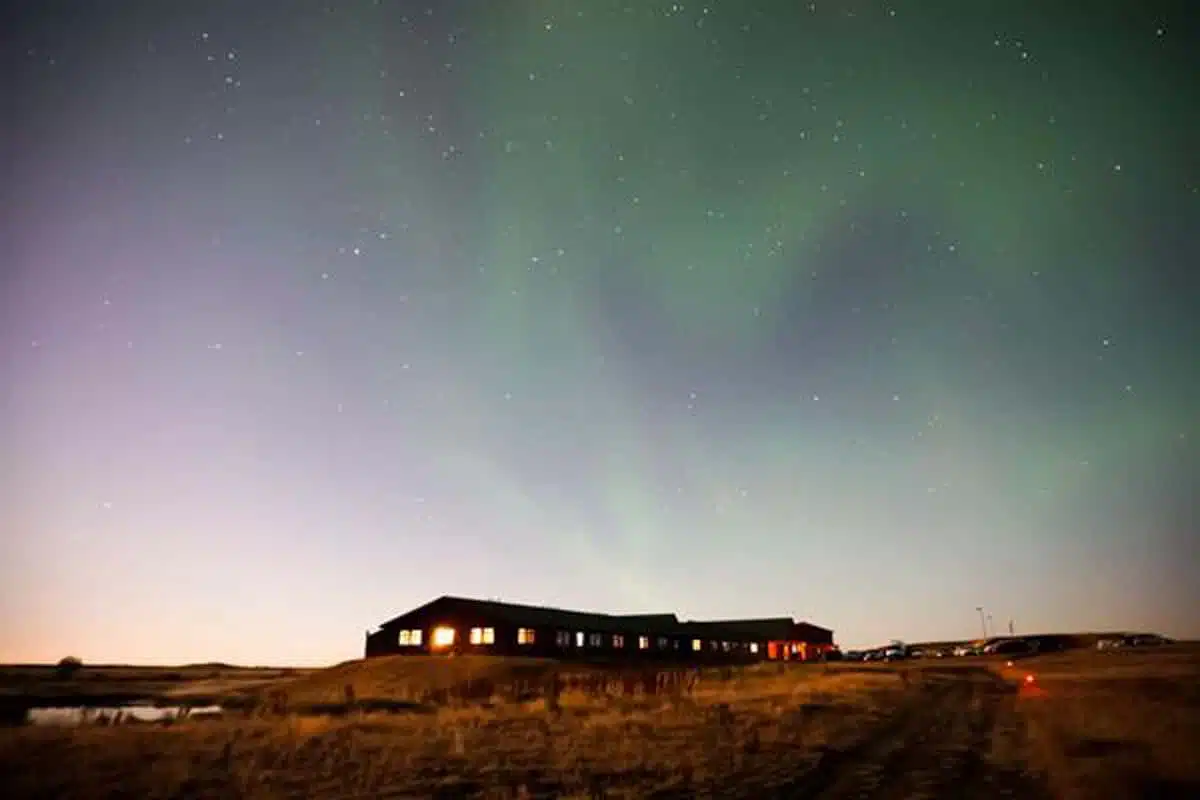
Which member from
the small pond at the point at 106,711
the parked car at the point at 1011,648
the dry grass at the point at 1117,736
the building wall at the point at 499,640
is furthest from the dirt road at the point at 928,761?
the parked car at the point at 1011,648

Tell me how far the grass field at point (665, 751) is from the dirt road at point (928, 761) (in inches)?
2.0

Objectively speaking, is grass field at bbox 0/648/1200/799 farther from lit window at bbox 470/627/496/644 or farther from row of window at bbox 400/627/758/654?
row of window at bbox 400/627/758/654

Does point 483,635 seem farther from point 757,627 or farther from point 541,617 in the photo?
point 757,627

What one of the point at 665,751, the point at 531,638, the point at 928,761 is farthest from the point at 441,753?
the point at 531,638

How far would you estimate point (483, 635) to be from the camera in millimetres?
65062

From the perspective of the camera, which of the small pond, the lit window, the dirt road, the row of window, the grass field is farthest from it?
the row of window

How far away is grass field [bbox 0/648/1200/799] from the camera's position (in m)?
12.7

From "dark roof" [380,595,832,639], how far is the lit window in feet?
3.64

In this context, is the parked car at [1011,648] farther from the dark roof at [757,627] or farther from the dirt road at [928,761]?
the dirt road at [928,761]

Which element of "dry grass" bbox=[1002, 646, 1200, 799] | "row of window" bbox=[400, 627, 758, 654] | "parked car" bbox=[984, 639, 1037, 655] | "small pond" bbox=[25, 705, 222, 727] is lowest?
"parked car" bbox=[984, 639, 1037, 655]

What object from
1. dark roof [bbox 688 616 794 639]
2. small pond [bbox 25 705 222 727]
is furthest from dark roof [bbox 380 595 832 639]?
small pond [bbox 25 705 222 727]

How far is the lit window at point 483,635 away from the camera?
64750 mm

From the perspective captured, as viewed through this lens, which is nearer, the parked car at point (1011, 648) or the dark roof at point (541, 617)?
the dark roof at point (541, 617)

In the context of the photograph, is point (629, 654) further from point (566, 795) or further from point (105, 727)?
point (566, 795)
